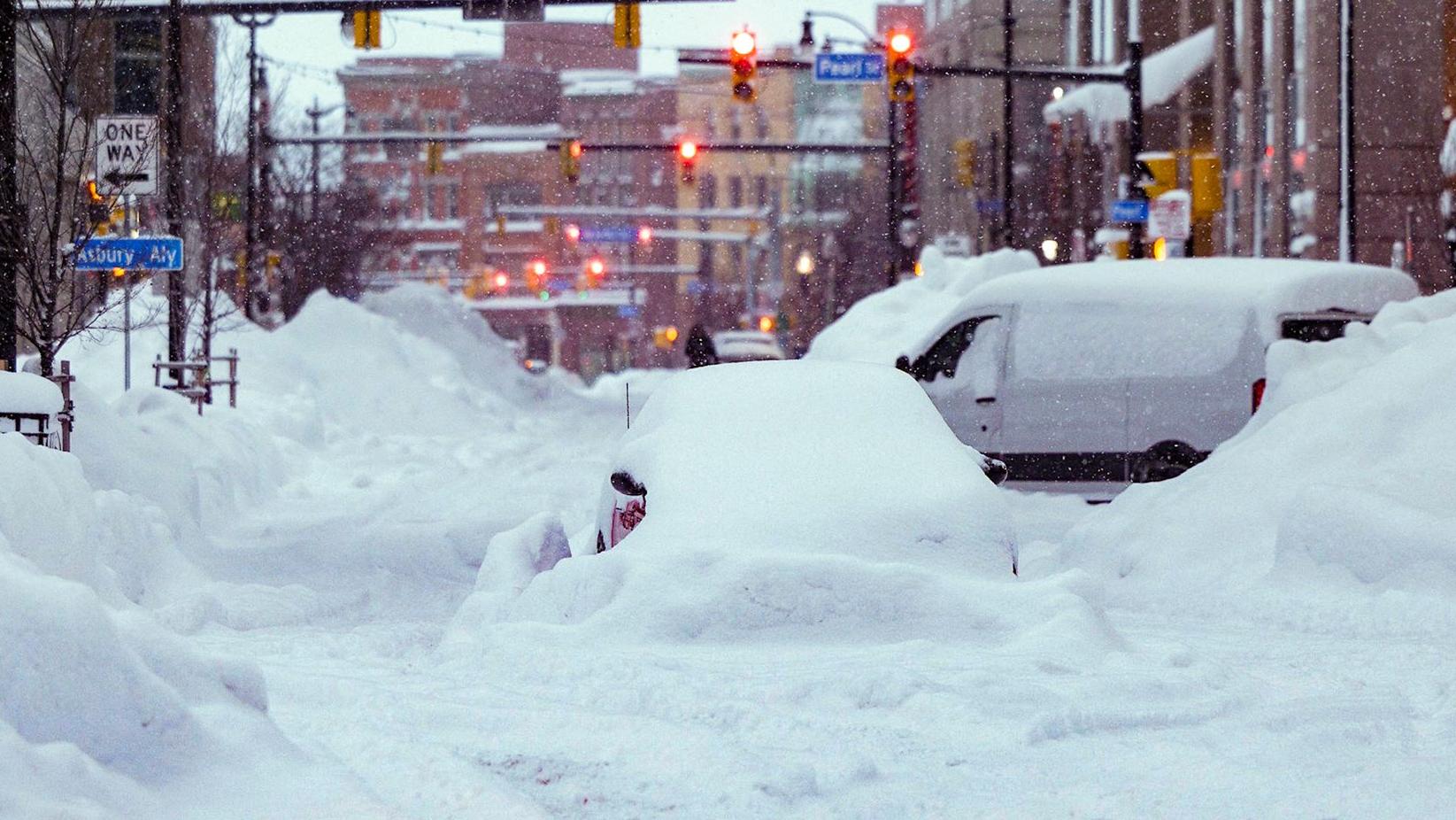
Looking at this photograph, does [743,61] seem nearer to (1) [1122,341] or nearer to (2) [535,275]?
(1) [1122,341]

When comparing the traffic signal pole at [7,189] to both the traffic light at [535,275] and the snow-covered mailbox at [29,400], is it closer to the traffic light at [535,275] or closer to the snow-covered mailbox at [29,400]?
the snow-covered mailbox at [29,400]

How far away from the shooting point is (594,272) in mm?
93875

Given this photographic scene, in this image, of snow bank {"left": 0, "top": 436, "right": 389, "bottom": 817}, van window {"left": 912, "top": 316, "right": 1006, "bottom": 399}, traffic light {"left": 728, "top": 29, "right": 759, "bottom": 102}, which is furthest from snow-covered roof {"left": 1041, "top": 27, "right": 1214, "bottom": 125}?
snow bank {"left": 0, "top": 436, "right": 389, "bottom": 817}

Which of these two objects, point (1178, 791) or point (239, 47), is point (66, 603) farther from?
point (239, 47)

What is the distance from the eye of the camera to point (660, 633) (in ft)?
28.3

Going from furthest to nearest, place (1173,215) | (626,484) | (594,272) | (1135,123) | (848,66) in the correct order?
1. (594,272)
2. (848,66)
3. (1135,123)
4. (1173,215)
5. (626,484)

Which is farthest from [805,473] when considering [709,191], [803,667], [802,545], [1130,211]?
[709,191]

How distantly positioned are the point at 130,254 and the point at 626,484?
387 inches

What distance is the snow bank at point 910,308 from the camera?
3425 centimetres

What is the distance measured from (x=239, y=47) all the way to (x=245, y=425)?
11810 mm

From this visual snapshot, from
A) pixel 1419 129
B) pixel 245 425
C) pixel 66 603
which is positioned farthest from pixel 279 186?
pixel 66 603

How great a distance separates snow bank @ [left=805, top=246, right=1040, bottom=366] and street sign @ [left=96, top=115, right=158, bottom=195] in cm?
1560

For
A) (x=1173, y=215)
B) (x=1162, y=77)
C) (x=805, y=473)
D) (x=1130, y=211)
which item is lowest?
(x=805, y=473)

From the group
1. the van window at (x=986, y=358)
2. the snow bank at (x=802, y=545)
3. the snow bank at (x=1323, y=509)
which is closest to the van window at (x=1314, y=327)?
the snow bank at (x=1323, y=509)
